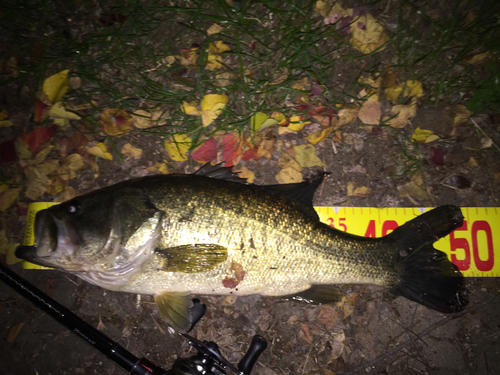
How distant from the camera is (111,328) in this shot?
2.66 meters

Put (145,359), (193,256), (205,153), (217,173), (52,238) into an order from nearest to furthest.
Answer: (52,238), (193,256), (145,359), (217,173), (205,153)

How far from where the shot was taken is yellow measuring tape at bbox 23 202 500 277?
2645mm

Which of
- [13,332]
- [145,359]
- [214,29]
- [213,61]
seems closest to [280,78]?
[213,61]

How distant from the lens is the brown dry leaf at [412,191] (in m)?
2.77

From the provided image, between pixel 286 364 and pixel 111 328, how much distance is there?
1704mm

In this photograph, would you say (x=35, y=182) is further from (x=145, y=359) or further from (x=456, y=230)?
(x=456, y=230)

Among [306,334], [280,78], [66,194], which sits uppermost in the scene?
[280,78]

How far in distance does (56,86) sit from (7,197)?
1.20 metres

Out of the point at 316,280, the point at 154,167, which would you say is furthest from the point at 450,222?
the point at 154,167

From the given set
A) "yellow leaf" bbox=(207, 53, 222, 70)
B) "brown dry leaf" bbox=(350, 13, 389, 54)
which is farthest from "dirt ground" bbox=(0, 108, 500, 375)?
"brown dry leaf" bbox=(350, 13, 389, 54)

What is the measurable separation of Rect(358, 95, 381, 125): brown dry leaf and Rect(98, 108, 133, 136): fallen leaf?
2.33 metres

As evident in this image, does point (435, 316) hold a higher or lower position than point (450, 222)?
lower

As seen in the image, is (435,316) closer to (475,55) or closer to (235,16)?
(475,55)

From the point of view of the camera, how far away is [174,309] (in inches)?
90.5
